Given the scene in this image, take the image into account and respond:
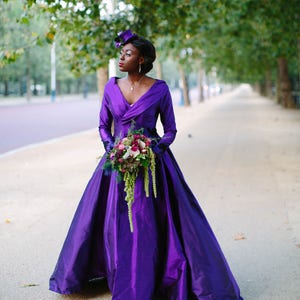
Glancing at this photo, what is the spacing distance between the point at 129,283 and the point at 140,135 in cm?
100

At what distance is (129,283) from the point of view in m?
3.95

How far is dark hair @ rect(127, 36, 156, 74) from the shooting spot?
4.10 metres

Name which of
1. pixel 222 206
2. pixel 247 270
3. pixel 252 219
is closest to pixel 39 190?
pixel 222 206

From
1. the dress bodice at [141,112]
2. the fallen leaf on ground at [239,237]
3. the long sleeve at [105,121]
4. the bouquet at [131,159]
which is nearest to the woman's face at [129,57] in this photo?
the dress bodice at [141,112]

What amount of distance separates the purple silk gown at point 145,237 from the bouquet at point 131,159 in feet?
0.43

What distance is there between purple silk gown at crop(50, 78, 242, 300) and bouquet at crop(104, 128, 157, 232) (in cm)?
13

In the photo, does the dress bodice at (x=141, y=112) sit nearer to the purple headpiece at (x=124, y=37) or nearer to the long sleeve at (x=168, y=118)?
the long sleeve at (x=168, y=118)

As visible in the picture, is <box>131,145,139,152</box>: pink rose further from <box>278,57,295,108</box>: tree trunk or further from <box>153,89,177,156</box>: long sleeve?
<box>278,57,295,108</box>: tree trunk

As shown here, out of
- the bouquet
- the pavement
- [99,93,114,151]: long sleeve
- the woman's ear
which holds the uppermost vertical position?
the woman's ear

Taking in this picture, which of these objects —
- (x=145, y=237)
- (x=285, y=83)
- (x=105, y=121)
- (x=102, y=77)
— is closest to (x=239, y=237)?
(x=145, y=237)

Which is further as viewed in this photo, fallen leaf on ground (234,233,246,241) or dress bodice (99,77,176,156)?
fallen leaf on ground (234,233,246,241)

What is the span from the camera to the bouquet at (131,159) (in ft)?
12.5

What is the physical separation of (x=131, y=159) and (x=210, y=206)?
396 cm

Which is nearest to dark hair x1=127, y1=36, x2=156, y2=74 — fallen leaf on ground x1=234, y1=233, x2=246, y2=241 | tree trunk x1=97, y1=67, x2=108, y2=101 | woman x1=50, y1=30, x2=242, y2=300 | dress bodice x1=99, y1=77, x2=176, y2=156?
woman x1=50, y1=30, x2=242, y2=300
